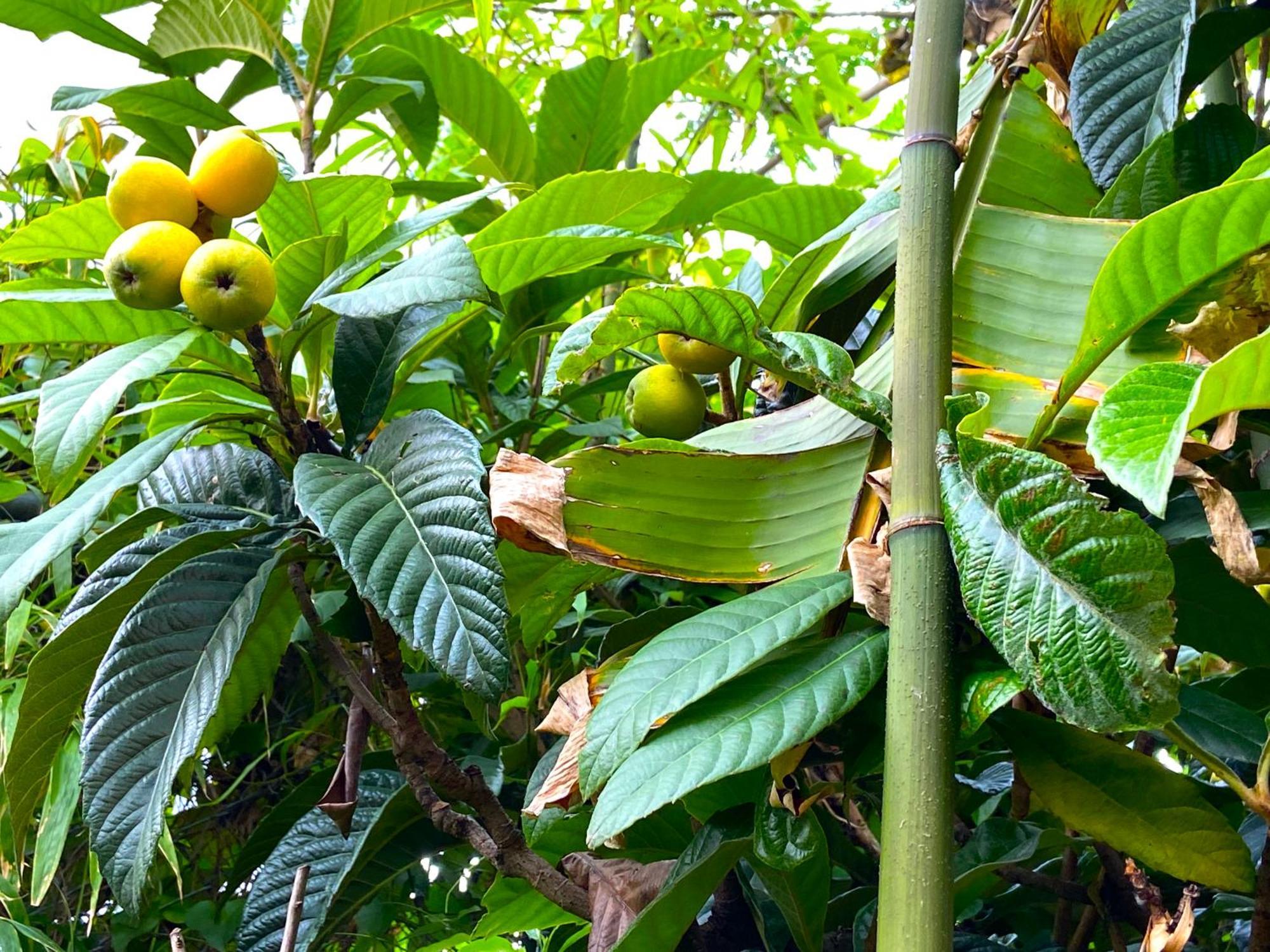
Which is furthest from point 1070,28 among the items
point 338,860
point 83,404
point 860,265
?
point 338,860

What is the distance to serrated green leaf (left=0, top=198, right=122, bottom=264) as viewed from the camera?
0.81 metres

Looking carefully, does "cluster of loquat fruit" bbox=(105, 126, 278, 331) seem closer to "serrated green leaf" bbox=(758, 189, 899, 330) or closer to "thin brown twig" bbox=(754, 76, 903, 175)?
"serrated green leaf" bbox=(758, 189, 899, 330)

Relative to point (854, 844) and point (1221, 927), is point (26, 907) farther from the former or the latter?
point (1221, 927)

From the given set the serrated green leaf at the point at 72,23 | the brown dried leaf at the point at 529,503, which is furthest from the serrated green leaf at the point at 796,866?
the serrated green leaf at the point at 72,23

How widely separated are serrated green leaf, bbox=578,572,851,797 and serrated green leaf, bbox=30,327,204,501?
1.15ft

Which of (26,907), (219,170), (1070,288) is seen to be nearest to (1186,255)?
(1070,288)

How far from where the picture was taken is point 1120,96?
0.69 metres

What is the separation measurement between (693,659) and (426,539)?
8.3 inches

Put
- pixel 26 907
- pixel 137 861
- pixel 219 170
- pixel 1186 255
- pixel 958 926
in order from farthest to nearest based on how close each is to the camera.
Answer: pixel 26 907 → pixel 958 926 → pixel 219 170 → pixel 137 861 → pixel 1186 255

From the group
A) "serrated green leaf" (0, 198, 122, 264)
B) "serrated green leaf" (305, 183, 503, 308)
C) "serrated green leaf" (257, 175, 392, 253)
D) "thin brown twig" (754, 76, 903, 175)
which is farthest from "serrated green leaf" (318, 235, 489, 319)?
"thin brown twig" (754, 76, 903, 175)

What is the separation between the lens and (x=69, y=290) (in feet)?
2.44

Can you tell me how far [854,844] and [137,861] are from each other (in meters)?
0.48

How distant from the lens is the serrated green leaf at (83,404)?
626mm

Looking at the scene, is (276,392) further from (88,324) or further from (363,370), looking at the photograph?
(88,324)
